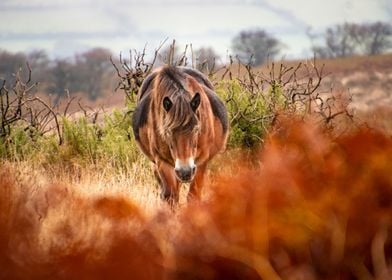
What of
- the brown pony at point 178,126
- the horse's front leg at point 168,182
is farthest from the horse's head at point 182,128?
the horse's front leg at point 168,182

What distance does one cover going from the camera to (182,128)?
788cm

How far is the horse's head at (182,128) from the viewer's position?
7688 mm

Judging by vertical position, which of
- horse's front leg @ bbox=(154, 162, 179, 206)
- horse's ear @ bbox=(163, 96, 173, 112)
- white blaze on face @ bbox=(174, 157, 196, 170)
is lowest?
horse's front leg @ bbox=(154, 162, 179, 206)

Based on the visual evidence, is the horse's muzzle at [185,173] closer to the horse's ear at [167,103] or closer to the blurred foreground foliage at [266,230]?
the horse's ear at [167,103]

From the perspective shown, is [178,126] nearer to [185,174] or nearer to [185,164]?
[185,164]

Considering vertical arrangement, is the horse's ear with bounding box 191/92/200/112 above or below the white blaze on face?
above

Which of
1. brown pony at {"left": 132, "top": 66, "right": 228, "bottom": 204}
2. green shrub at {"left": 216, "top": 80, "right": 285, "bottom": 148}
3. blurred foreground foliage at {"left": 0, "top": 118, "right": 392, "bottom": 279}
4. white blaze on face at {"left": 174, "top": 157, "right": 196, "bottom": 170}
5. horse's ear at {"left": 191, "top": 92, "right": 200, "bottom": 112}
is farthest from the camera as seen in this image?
green shrub at {"left": 216, "top": 80, "right": 285, "bottom": 148}

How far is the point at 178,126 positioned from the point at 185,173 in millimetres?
565

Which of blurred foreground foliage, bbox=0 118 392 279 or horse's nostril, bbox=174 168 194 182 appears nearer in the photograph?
blurred foreground foliage, bbox=0 118 392 279

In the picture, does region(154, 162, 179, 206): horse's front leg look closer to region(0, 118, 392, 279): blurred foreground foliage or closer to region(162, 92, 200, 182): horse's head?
region(162, 92, 200, 182): horse's head

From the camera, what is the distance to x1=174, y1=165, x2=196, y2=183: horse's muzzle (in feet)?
24.7

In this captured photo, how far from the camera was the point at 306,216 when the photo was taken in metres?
2.28

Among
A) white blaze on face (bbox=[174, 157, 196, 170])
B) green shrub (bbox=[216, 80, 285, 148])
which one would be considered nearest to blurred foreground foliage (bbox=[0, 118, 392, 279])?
white blaze on face (bbox=[174, 157, 196, 170])

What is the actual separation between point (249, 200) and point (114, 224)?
418 millimetres
